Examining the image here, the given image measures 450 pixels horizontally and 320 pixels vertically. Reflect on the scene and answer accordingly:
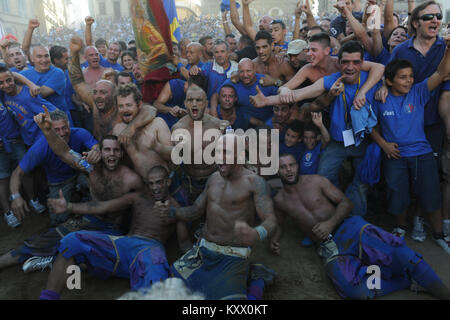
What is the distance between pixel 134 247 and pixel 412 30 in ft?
13.2

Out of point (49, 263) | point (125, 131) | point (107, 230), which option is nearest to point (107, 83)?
point (125, 131)

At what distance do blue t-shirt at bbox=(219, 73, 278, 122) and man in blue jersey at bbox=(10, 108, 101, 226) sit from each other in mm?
2090

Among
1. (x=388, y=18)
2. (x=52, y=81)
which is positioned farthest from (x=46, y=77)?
(x=388, y=18)

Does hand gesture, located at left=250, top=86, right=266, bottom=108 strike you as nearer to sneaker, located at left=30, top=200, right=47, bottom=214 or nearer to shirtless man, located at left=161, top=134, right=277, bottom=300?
shirtless man, located at left=161, top=134, right=277, bottom=300

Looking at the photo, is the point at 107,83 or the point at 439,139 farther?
the point at 107,83

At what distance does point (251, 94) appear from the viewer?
471 centimetres

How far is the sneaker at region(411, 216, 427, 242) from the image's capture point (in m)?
3.75

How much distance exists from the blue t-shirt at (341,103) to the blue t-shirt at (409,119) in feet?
0.86

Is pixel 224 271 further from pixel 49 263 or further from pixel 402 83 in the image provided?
pixel 402 83

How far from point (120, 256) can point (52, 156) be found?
1.92m

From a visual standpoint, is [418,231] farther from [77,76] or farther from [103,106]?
[77,76]

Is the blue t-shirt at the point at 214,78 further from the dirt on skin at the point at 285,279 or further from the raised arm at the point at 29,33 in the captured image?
the raised arm at the point at 29,33

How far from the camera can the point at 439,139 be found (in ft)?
13.0

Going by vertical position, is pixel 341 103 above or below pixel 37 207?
above
